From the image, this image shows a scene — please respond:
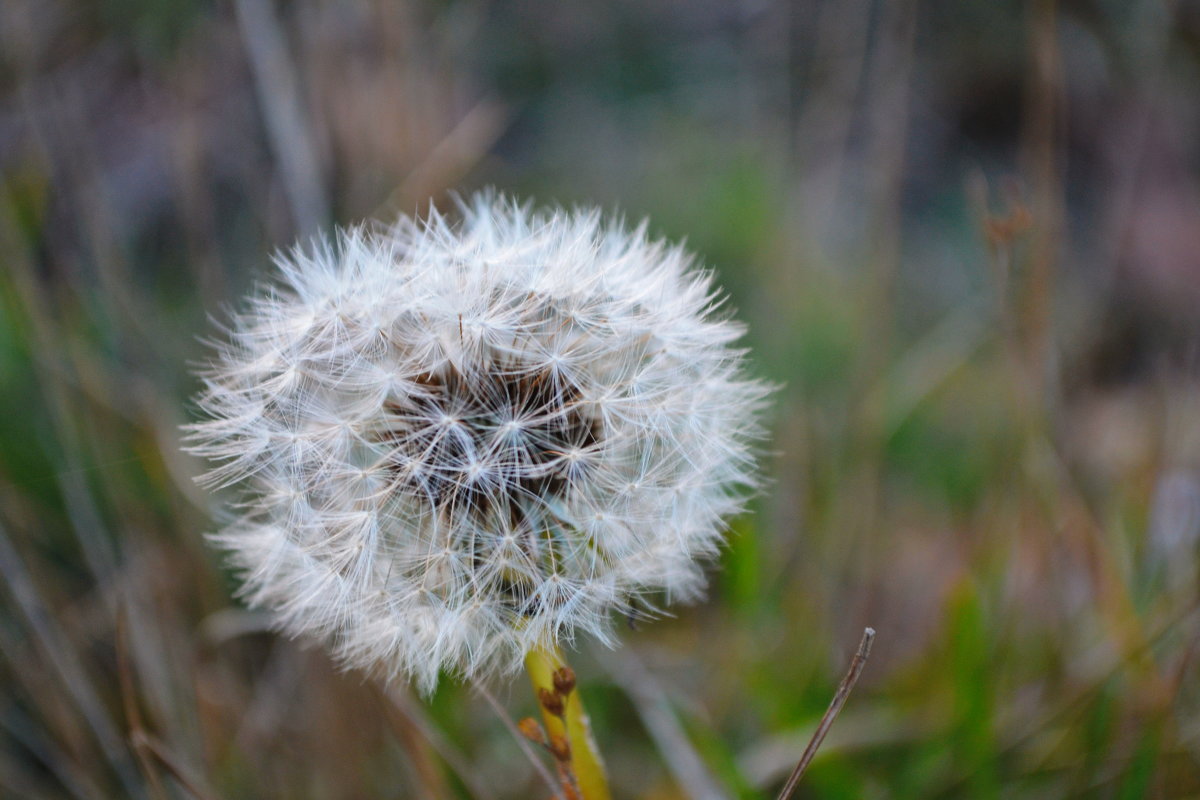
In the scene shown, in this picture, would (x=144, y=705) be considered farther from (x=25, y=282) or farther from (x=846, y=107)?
(x=846, y=107)

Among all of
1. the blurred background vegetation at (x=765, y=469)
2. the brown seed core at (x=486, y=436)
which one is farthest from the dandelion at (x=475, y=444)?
the blurred background vegetation at (x=765, y=469)

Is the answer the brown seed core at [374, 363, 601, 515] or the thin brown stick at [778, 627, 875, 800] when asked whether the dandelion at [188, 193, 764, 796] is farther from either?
the thin brown stick at [778, 627, 875, 800]

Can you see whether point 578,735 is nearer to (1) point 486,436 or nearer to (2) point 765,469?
(1) point 486,436

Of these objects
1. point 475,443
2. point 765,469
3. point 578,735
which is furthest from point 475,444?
point 765,469

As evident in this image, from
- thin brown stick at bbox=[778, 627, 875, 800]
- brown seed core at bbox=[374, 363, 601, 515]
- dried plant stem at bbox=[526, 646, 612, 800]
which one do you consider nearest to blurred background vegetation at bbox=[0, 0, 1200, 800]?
dried plant stem at bbox=[526, 646, 612, 800]

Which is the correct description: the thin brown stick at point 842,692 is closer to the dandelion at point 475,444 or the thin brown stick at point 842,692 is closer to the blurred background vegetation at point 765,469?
the dandelion at point 475,444
